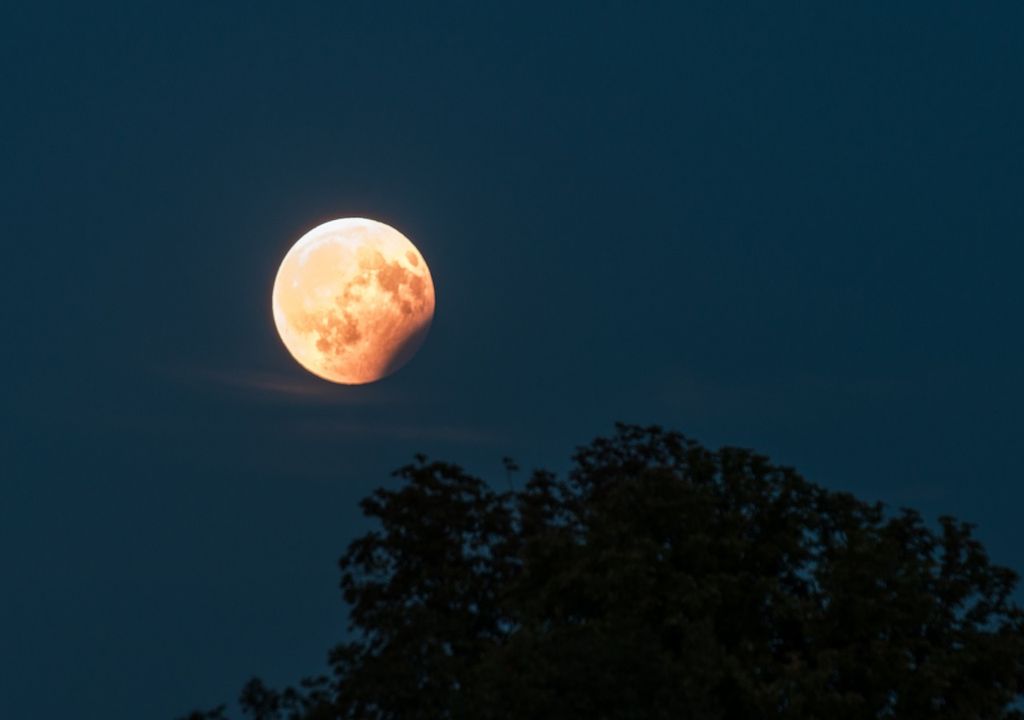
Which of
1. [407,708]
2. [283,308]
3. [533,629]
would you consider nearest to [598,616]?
[533,629]

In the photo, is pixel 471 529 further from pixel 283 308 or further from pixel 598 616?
pixel 283 308

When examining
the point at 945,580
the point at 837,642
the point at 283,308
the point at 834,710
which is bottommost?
the point at 834,710

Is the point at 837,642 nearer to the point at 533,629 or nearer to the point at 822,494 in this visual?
the point at 822,494

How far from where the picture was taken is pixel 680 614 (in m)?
34.8

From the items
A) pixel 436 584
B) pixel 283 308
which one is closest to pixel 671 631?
pixel 436 584

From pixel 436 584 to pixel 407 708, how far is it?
15.4 ft

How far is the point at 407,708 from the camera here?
3619 centimetres

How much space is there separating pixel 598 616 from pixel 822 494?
6.73 m

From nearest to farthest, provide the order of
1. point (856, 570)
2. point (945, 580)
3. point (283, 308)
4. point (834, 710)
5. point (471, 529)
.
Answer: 1. point (834, 710)
2. point (856, 570)
3. point (945, 580)
4. point (471, 529)
5. point (283, 308)

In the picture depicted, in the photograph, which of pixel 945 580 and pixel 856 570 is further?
pixel 945 580

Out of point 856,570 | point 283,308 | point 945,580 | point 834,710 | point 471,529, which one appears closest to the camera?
point 834,710

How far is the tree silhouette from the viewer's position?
32.6 m

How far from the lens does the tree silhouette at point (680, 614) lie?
3259 centimetres

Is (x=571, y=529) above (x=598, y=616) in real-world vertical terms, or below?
above
